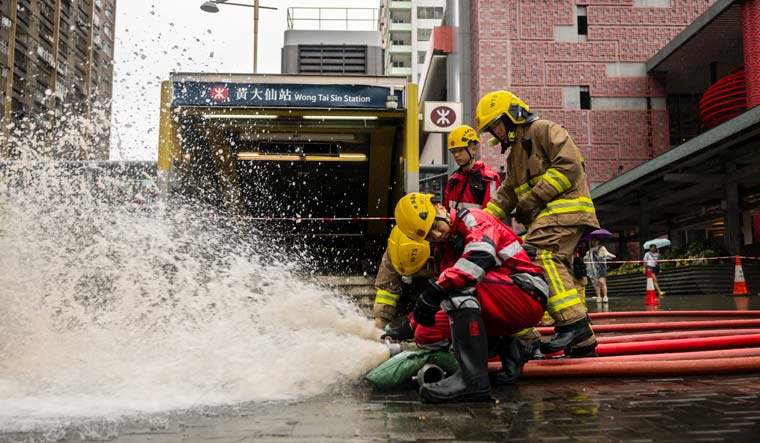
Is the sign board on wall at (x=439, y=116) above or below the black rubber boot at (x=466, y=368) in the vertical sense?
above

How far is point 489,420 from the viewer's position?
107 inches

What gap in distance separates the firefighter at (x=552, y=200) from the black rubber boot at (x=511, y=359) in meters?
0.37

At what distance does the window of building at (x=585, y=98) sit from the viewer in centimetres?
2195

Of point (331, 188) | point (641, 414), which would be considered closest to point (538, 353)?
point (641, 414)

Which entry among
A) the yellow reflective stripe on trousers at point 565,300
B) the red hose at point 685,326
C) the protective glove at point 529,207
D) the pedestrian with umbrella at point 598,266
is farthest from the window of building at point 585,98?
the yellow reflective stripe on trousers at point 565,300

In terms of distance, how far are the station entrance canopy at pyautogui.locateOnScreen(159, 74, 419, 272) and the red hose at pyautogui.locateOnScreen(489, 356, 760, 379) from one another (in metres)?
7.08

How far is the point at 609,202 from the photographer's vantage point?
2245 cm

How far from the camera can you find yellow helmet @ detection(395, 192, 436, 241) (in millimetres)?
3361

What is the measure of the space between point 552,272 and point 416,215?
3.98ft

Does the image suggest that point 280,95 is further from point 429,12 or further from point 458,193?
point 429,12

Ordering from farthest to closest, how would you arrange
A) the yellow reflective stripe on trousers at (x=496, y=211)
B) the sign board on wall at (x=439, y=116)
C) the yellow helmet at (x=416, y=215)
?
the sign board on wall at (x=439, y=116)
the yellow reflective stripe on trousers at (x=496, y=211)
the yellow helmet at (x=416, y=215)

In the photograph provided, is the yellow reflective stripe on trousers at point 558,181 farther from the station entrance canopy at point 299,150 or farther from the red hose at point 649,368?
Answer: the station entrance canopy at point 299,150

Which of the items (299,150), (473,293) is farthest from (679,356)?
(299,150)

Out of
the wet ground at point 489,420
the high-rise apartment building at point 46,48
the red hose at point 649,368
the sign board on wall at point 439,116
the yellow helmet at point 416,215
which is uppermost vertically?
the high-rise apartment building at point 46,48
